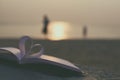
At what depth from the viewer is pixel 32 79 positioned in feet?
17.6

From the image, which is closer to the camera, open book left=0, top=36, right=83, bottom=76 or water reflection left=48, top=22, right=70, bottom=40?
open book left=0, top=36, right=83, bottom=76

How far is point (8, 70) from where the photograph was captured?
5.49 meters

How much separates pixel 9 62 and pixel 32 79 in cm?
49

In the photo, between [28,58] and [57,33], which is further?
[57,33]

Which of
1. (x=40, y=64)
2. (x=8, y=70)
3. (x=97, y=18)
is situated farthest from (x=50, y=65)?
(x=97, y=18)

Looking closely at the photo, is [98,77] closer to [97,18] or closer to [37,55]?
[37,55]

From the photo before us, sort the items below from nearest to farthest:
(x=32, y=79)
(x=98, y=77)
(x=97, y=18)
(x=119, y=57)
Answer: (x=32, y=79) < (x=98, y=77) < (x=119, y=57) < (x=97, y=18)

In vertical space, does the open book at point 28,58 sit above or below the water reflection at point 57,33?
above

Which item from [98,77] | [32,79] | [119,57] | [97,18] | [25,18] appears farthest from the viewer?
[97,18]

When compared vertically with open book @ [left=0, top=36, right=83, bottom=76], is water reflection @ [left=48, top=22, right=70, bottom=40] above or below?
→ below

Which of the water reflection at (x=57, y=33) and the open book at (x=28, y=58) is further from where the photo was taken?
the water reflection at (x=57, y=33)

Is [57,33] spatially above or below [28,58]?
below

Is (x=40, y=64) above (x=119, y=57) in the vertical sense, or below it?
above

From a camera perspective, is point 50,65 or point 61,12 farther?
point 61,12
